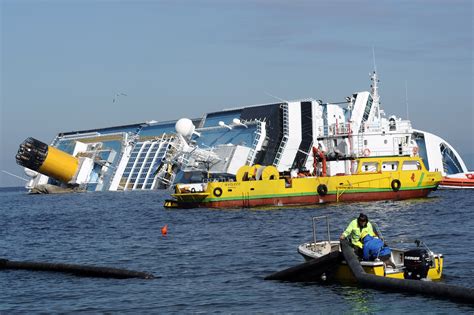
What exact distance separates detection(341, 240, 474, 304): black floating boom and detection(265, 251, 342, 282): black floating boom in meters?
0.54

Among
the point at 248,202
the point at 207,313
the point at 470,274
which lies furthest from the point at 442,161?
the point at 207,313

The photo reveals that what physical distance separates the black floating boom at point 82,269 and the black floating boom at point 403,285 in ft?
21.2

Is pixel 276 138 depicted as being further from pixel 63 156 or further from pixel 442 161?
pixel 63 156

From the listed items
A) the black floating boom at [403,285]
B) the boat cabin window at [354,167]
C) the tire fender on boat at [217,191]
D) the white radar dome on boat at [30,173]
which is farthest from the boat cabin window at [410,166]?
A: the white radar dome on boat at [30,173]

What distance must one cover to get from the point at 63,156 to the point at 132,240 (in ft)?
207

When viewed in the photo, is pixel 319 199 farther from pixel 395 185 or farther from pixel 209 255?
pixel 209 255

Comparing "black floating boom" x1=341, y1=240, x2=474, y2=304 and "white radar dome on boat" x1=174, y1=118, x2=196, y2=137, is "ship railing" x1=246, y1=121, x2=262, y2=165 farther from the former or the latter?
"black floating boom" x1=341, y1=240, x2=474, y2=304

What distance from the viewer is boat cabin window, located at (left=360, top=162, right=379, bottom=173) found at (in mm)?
50531

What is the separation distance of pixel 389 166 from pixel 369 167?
1.20 meters

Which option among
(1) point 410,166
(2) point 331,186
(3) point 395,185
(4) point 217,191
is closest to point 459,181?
(1) point 410,166

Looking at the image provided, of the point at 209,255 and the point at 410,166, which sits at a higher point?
the point at 410,166

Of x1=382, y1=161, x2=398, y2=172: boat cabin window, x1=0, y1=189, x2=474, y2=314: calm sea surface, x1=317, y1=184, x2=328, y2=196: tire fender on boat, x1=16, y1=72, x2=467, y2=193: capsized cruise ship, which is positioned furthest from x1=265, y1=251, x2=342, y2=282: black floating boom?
x1=16, y1=72, x2=467, y2=193: capsized cruise ship

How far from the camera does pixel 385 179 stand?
49031 millimetres

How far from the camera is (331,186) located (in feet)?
162
